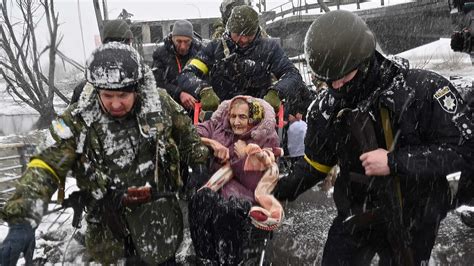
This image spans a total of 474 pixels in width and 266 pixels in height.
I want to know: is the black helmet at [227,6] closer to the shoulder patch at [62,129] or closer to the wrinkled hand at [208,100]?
the wrinkled hand at [208,100]

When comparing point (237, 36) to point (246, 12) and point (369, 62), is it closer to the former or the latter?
point (246, 12)

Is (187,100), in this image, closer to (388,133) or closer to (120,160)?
(120,160)

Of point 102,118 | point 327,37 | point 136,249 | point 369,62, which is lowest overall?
point 136,249

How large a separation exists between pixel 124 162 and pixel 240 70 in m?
2.26

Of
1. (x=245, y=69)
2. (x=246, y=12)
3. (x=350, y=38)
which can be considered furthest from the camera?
(x=245, y=69)

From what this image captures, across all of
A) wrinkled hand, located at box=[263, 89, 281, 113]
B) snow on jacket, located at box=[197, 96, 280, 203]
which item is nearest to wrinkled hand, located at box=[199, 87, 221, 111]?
snow on jacket, located at box=[197, 96, 280, 203]

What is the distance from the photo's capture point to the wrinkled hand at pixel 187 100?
4867 millimetres

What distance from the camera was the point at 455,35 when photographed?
157 inches

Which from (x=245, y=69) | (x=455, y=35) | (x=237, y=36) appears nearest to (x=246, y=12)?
(x=237, y=36)

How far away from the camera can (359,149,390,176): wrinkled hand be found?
217cm

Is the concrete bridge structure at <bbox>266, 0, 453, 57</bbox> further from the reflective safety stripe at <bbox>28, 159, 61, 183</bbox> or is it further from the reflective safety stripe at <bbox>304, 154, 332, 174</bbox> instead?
the reflective safety stripe at <bbox>28, 159, 61, 183</bbox>

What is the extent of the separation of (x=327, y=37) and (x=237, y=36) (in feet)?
7.79

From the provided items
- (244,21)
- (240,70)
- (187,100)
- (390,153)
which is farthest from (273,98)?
(390,153)

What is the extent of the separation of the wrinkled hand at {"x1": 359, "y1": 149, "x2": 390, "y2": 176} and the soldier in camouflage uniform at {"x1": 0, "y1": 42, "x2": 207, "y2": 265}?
3.98 feet
